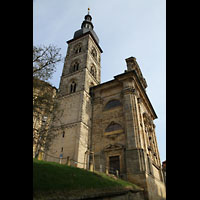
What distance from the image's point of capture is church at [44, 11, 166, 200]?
54.9ft

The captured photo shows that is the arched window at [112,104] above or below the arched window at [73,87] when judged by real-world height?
below

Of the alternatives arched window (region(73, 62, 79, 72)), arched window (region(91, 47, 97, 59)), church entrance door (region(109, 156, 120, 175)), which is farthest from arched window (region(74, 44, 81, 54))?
church entrance door (region(109, 156, 120, 175))

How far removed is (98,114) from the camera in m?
22.7

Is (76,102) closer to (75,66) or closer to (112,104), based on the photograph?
(112,104)

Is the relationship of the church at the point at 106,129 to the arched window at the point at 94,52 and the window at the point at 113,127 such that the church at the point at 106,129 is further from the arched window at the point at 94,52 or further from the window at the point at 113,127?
the arched window at the point at 94,52

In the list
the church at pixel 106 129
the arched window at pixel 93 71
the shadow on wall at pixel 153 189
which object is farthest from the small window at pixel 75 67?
the shadow on wall at pixel 153 189

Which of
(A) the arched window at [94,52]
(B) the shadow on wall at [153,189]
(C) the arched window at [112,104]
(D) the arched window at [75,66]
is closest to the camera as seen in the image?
(B) the shadow on wall at [153,189]

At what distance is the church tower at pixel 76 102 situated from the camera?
18.7m

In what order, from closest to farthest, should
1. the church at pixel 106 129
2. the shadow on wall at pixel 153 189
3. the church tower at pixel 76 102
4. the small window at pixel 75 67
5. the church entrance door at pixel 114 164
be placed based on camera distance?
the shadow on wall at pixel 153 189, the church at pixel 106 129, the church entrance door at pixel 114 164, the church tower at pixel 76 102, the small window at pixel 75 67
